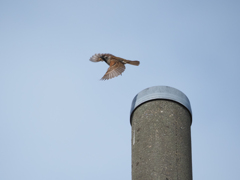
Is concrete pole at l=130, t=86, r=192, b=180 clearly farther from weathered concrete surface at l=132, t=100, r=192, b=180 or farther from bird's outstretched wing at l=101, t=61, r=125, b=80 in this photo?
bird's outstretched wing at l=101, t=61, r=125, b=80

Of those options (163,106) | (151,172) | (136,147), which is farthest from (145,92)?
(151,172)

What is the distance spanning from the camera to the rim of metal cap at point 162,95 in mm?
6930

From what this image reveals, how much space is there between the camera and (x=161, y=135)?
6609mm

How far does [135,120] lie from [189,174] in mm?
1295

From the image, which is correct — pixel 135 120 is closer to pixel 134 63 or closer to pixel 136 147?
pixel 136 147

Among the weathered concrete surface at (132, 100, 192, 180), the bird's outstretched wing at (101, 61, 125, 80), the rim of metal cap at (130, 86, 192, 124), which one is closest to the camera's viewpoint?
the weathered concrete surface at (132, 100, 192, 180)

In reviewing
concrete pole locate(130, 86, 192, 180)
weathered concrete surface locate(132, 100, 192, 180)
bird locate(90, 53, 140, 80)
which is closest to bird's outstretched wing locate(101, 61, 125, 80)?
bird locate(90, 53, 140, 80)

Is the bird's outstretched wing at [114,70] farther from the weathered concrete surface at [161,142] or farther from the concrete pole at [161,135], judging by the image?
the weathered concrete surface at [161,142]

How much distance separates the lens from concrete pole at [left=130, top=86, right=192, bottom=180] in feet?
21.0

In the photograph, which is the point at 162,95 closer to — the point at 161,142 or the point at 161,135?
the point at 161,135

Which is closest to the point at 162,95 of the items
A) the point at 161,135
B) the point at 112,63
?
the point at 161,135

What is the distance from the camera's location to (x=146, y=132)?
673 centimetres

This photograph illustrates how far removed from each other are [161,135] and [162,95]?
2.35 feet

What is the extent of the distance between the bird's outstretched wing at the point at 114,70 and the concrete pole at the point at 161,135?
57.9 inches
